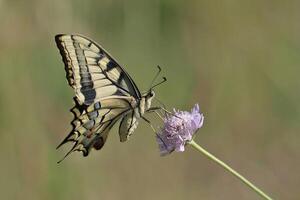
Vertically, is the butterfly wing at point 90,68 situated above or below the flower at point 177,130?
above

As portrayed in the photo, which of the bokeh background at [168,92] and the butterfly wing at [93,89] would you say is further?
the bokeh background at [168,92]

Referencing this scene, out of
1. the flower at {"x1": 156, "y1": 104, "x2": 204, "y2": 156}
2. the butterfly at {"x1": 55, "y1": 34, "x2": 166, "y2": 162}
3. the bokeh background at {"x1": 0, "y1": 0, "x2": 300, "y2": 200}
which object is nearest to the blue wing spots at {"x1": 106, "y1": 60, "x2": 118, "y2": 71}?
the butterfly at {"x1": 55, "y1": 34, "x2": 166, "y2": 162}

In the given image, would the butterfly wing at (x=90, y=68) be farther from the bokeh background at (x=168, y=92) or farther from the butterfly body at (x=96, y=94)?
the bokeh background at (x=168, y=92)

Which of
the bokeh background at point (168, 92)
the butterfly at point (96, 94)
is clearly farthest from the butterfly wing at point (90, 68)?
the bokeh background at point (168, 92)

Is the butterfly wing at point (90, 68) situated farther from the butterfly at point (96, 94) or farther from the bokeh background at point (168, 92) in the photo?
the bokeh background at point (168, 92)

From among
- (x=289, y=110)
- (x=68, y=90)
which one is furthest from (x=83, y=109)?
(x=289, y=110)

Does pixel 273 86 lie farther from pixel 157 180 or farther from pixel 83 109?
pixel 83 109

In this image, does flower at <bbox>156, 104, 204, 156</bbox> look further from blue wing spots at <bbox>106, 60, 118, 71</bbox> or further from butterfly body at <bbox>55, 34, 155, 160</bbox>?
blue wing spots at <bbox>106, 60, 118, 71</bbox>

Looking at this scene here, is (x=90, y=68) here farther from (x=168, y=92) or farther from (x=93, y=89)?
(x=168, y=92)
